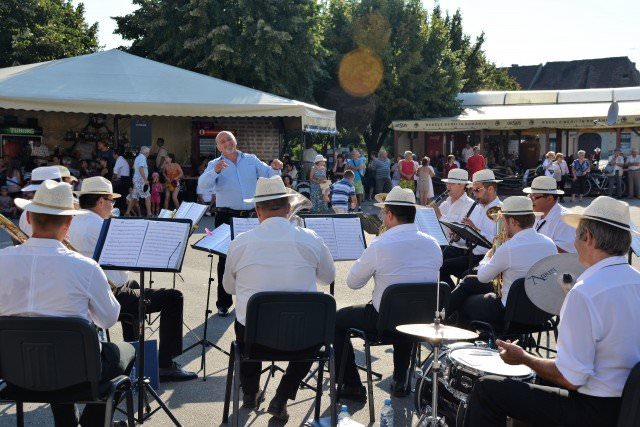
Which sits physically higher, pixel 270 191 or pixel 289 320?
pixel 270 191

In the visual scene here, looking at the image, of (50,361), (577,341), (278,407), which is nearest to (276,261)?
(278,407)

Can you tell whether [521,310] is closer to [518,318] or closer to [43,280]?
[518,318]

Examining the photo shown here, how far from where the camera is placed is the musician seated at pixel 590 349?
3.25 m

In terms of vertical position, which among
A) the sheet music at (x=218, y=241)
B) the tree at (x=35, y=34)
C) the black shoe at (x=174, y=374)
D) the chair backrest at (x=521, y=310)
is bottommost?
the black shoe at (x=174, y=374)

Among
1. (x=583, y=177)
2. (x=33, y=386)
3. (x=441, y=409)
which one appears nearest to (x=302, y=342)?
(x=441, y=409)

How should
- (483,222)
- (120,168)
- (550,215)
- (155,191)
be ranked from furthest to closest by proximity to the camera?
1. (155,191)
2. (120,168)
3. (483,222)
4. (550,215)

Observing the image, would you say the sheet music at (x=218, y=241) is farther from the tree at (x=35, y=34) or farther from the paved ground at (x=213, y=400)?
the tree at (x=35, y=34)

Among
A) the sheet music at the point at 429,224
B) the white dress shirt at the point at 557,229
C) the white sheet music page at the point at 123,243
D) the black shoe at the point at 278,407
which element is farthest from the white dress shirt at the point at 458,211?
the white sheet music page at the point at 123,243

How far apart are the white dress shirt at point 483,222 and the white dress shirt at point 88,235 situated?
3.90 meters

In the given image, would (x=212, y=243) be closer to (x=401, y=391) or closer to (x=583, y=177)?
(x=401, y=391)

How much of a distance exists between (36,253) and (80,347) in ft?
1.80

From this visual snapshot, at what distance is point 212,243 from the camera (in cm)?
588

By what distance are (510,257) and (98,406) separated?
10.1ft

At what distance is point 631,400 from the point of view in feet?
10.4
